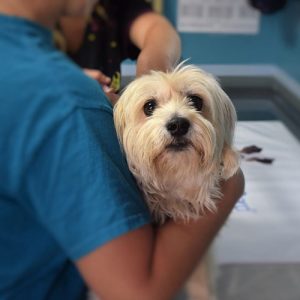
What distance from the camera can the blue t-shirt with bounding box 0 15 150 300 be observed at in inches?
17.6

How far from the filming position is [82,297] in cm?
68

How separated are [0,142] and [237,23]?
182 centimetres

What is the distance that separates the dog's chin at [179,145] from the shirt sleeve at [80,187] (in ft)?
0.85

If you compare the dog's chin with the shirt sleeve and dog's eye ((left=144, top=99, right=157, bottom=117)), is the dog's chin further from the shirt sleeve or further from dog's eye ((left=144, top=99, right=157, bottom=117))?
the shirt sleeve

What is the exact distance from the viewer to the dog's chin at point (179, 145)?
75cm

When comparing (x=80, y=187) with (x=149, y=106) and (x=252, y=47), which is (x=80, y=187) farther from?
(x=252, y=47)

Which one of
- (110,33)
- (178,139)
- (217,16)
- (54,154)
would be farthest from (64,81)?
(217,16)

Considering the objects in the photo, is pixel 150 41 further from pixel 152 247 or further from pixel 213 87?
pixel 152 247

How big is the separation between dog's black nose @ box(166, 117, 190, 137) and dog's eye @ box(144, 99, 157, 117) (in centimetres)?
8

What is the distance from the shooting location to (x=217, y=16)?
2.10 meters

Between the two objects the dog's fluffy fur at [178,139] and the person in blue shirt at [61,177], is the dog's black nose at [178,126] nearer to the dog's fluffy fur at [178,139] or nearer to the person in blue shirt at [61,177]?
the dog's fluffy fur at [178,139]

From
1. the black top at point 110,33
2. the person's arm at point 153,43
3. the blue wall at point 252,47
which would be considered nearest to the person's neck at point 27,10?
the person's arm at point 153,43

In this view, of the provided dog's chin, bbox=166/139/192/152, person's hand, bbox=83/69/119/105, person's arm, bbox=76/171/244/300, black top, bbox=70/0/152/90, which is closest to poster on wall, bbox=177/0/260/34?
black top, bbox=70/0/152/90

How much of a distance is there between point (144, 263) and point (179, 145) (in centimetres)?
28
